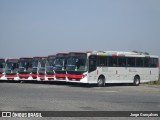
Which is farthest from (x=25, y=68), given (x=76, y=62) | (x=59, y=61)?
(x=76, y=62)

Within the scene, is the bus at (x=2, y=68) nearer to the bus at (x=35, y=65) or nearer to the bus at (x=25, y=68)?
the bus at (x=25, y=68)

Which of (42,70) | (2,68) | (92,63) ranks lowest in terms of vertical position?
(42,70)

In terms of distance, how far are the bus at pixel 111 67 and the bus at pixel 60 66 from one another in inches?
29.5

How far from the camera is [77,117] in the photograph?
12438mm

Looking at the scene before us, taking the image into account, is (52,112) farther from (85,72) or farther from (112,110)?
(85,72)

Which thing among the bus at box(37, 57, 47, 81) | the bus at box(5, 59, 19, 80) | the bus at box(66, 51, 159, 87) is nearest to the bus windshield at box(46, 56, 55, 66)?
the bus at box(37, 57, 47, 81)

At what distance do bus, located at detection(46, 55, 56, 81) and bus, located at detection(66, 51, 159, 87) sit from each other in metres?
2.77

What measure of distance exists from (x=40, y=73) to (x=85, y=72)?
6.37m

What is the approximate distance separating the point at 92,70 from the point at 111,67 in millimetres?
2377

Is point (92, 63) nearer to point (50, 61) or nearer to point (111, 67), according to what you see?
point (111, 67)

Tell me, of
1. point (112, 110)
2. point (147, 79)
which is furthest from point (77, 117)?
point (147, 79)

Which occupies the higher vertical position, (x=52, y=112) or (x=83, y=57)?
(x=83, y=57)

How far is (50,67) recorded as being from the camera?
33500 mm

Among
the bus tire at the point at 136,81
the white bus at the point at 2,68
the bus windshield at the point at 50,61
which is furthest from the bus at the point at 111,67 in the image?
the white bus at the point at 2,68
